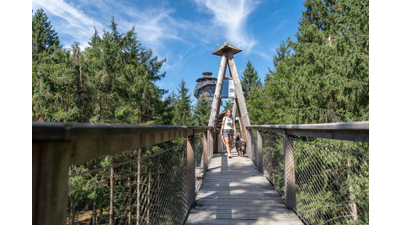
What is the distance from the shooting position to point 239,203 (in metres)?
2.92

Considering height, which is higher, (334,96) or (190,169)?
(334,96)

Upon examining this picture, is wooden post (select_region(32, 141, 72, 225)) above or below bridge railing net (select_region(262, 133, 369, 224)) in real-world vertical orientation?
above

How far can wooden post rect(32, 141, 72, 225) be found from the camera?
1.83 feet

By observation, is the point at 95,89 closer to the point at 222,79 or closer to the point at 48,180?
the point at 222,79

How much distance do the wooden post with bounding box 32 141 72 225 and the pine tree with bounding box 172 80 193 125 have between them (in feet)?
66.4

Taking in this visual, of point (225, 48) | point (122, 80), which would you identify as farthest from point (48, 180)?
point (122, 80)

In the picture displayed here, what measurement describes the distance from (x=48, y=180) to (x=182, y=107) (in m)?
24.1

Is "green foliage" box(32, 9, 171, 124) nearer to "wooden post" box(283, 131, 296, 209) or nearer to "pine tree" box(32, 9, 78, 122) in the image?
"pine tree" box(32, 9, 78, 122)

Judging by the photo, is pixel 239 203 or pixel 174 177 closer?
pixel 239 203

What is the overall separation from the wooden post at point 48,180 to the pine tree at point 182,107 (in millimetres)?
Result: 20241

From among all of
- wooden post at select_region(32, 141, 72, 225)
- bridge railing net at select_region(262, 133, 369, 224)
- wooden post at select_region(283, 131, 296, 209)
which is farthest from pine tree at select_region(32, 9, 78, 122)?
wooden post at select_region(32, 141, 72, 225)

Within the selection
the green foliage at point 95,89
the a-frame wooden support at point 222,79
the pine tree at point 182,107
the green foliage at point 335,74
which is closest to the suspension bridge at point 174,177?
the green foliage at point 335,74
